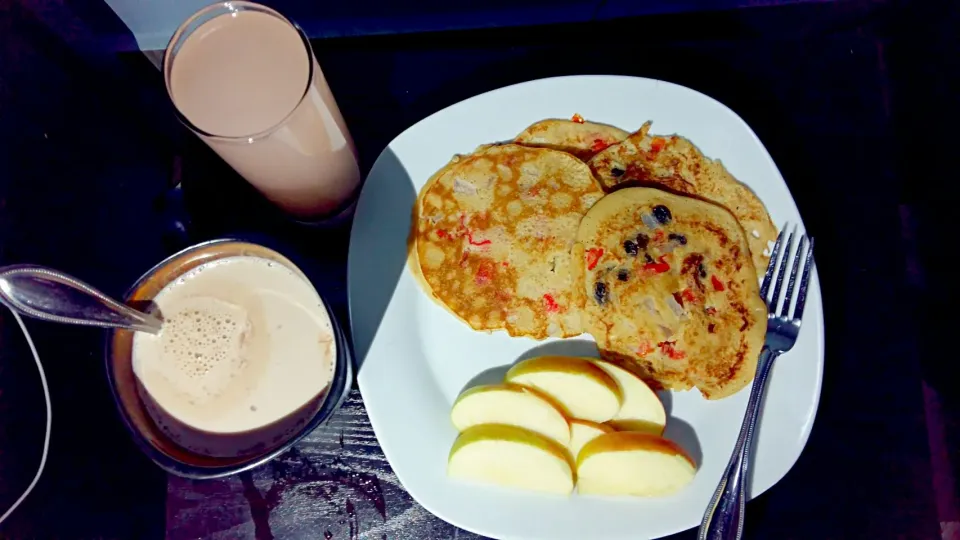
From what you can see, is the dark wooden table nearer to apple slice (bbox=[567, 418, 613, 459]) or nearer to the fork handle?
the fork handle

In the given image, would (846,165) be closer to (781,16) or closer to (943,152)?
(943,152)

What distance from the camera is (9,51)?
113 centimetres

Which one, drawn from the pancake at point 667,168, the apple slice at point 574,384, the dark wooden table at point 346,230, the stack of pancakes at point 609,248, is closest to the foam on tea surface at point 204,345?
the dark wooden table at point 346,230

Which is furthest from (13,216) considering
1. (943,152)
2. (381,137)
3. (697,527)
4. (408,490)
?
(943,152)

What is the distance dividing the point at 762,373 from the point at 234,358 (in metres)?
0.91

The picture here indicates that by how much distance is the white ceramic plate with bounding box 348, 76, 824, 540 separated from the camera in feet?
3.60

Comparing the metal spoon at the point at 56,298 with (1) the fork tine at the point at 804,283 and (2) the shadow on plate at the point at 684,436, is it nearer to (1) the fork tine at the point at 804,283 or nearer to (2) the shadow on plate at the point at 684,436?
(2) the shadow on plate at the point at 684,436

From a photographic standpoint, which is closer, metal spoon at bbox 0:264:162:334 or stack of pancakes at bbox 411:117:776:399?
metal spoon at bbox 0:264:162:334

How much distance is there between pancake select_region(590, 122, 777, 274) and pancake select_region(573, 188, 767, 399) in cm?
7

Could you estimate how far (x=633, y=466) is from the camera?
1.06m

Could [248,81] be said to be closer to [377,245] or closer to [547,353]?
[377,245]

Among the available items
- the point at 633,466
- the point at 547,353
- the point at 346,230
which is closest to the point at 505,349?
the point at 547,353

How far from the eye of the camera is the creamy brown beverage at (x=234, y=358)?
3.33ft

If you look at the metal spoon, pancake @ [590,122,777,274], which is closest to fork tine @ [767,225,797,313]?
pancake @ [590,122,777,274]
